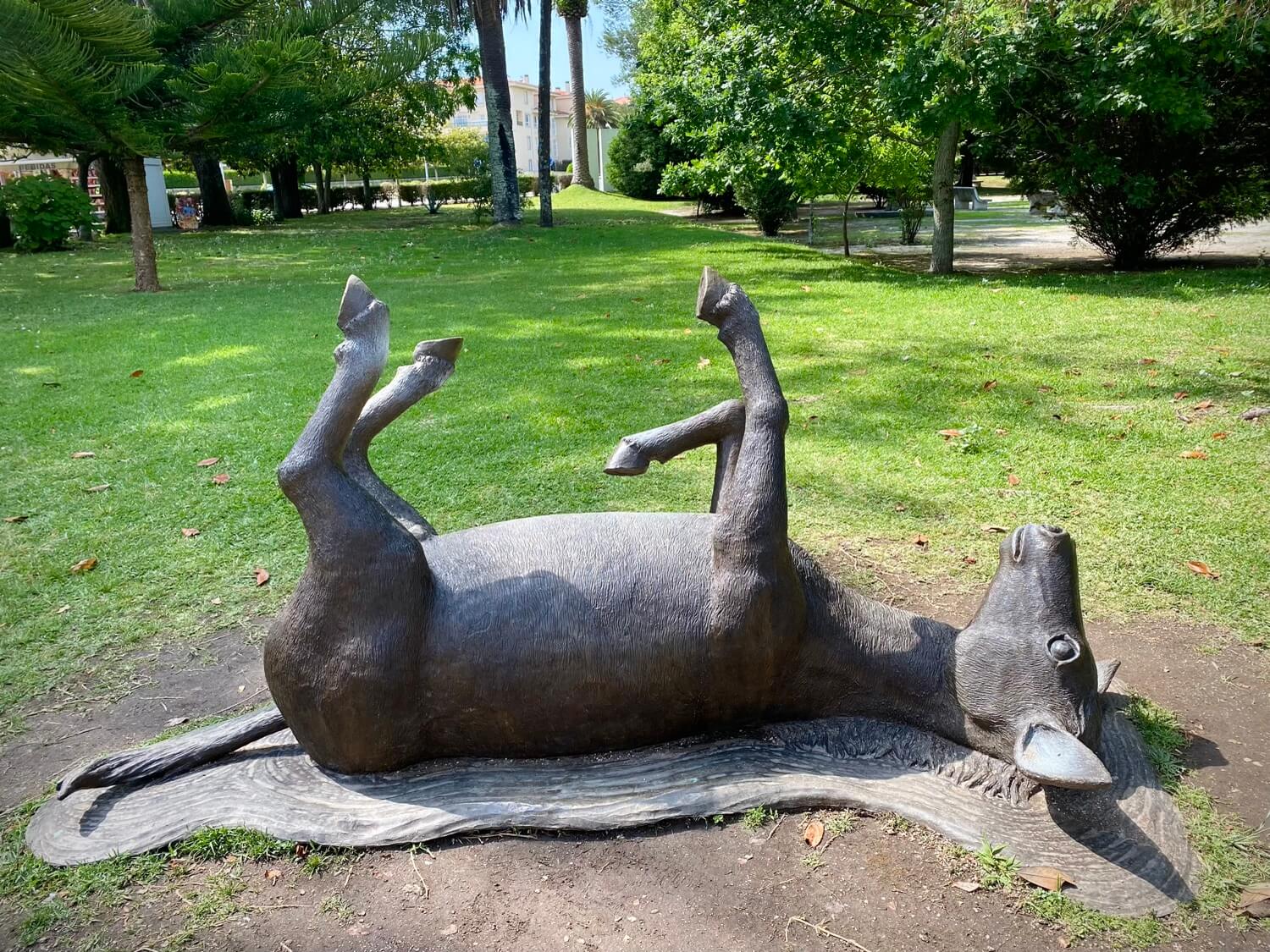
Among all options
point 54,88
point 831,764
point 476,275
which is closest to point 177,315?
point 54,88

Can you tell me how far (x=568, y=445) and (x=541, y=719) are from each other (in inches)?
147

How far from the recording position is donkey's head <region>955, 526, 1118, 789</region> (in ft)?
8.33

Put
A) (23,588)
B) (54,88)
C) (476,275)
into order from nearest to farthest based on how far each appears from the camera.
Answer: (23,588)
(54,88)
(476,275)

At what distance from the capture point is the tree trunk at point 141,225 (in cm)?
1314

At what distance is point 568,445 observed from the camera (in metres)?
6.35

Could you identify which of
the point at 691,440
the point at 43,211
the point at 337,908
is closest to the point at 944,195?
the point at 691,440

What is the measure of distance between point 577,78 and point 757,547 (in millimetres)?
38453

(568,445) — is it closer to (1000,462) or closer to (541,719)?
(1000,462)

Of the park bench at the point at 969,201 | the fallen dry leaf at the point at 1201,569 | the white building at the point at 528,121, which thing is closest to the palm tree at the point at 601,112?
the white building at the point at 528,121

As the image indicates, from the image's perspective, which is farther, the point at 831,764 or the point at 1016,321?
the point at 1016,321

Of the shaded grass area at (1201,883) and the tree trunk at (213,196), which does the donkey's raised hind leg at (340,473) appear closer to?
the shaded grass area at (1201,883)

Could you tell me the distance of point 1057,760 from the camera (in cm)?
231

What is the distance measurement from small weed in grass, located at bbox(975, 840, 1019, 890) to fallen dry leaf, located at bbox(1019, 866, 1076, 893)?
26mm

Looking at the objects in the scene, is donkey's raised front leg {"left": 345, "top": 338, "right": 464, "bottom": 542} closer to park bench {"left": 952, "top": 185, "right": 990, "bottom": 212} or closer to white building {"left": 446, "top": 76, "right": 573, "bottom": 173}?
park bench {"left": 952, "top": 185, "right": 990, "bottom": 212}
